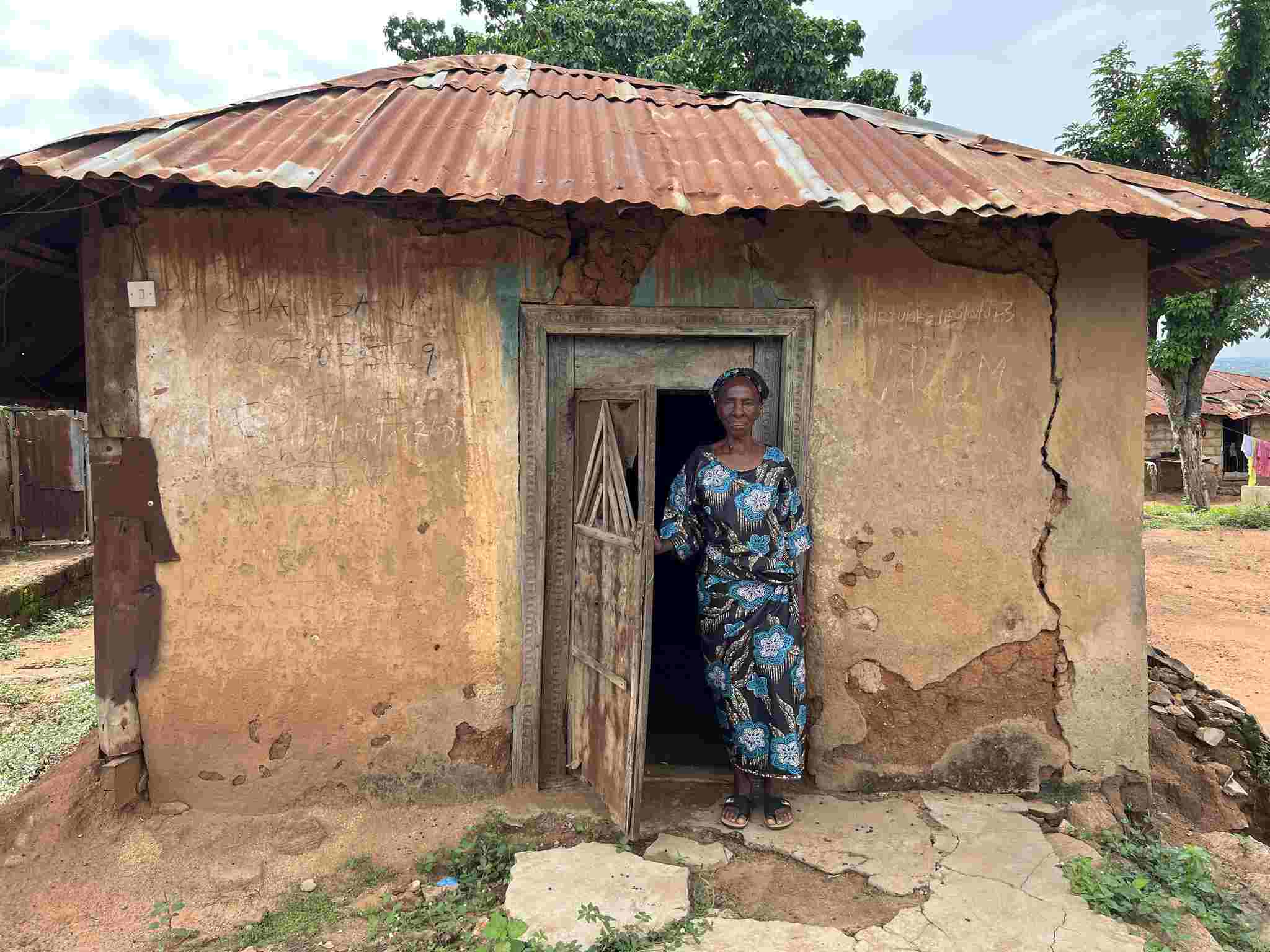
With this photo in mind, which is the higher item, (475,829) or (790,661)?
(790,661)

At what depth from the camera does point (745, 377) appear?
124 inches

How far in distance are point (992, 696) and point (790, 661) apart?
1046mm

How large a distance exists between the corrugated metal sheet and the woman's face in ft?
2.31

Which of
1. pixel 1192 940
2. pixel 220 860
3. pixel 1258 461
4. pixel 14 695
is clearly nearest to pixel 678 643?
pixel 220 860

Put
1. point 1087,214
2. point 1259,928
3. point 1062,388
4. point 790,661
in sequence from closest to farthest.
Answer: point 1259,928 < point 1087,214 < point 790,661 < point 1062,388

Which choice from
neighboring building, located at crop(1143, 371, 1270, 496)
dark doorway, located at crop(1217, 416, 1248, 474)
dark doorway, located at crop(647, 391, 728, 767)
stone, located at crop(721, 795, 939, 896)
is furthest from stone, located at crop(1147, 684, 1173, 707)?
dark doorway, located at crop(1217, 416, 1248, 474)

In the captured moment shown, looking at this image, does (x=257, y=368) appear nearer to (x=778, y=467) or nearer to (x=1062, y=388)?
(x=778, y=467)

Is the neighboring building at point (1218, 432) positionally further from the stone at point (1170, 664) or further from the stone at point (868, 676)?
the stone at point (868, 676)

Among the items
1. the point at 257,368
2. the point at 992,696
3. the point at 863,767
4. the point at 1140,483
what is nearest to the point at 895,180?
the point at 1140,483

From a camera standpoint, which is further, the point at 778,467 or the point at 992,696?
the point at 992,696

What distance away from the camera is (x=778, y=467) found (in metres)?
3.17

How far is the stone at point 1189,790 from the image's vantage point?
3.89 m

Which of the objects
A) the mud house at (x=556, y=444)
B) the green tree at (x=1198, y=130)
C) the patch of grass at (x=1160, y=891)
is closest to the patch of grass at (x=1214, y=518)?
the green tree at (x=1198, y=130)

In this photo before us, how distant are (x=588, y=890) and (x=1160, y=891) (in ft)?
6.85
